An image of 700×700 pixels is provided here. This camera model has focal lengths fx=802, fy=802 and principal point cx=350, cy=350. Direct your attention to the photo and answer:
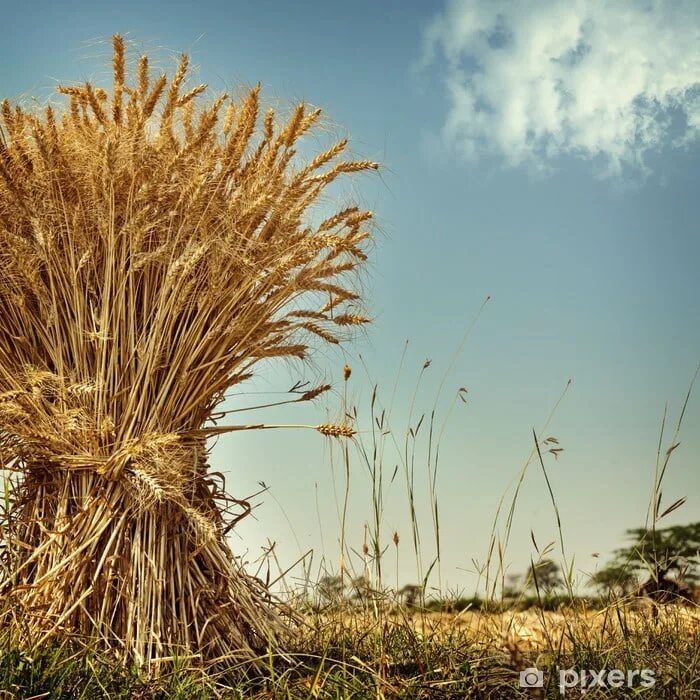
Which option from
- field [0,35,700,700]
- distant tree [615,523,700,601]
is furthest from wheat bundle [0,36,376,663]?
distant tree [615,523,700,601]

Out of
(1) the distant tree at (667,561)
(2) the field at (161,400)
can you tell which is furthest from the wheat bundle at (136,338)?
(1) the distant tree at (667,561)

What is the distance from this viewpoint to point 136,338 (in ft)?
7.50

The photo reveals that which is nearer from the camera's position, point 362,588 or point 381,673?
point 381,673

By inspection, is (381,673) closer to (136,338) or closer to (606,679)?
(606,679)

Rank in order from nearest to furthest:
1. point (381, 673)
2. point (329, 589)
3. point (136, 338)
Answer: point (381, 673) < point (136, 338) < point (329, 589)

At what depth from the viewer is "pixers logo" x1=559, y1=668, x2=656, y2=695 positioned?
1.92 meters

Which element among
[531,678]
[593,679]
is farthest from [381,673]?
[593,679]

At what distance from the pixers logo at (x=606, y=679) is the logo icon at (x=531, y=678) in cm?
5

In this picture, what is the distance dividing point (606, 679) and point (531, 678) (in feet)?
0.65

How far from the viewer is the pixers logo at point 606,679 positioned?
75.6 inches

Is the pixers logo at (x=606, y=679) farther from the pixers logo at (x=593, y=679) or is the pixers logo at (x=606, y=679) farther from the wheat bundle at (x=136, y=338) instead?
the wheat bundle at (x=136, y=338)

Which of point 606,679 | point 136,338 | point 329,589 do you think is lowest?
point 606,679

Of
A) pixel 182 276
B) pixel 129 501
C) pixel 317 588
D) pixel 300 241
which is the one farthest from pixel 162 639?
pixel 300 241

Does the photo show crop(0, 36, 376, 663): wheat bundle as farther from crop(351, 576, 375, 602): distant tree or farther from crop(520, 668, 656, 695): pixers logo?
crop(520, 668, 656, 695): pixers logo
